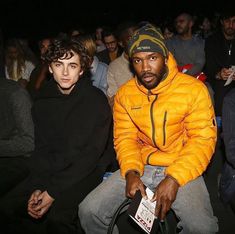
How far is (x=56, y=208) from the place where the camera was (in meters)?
2.79

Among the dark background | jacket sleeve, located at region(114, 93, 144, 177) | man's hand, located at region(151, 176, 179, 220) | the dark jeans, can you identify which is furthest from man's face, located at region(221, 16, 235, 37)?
the dark background

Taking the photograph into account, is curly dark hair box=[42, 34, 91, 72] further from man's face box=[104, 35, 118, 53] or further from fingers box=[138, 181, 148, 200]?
man's face box=[104, 35, 118, 53]

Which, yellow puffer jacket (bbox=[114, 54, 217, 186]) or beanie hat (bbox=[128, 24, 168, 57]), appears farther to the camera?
beanie hat (bbox=[128, 24, 168, 57])

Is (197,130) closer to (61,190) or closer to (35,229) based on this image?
(61,190)

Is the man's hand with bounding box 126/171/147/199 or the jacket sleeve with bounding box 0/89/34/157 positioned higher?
the jacket sleeve with bounding box 0/89/34/157

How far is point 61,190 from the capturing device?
2.82m

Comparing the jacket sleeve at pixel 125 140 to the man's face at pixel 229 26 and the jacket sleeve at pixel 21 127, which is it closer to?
the jacket sleeve at pixel 21 127

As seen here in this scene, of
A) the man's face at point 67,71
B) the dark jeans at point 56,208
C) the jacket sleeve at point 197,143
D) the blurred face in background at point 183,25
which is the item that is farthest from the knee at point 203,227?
the blurred face in background at point 183,25

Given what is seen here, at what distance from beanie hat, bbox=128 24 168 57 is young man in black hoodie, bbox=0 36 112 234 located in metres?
0.50

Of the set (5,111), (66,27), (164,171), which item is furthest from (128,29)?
(66,27)

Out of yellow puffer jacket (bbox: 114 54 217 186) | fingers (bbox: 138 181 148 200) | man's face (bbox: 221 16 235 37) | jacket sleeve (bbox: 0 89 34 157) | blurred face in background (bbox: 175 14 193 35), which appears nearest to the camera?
fingers (bbox: 138 181 148 200)

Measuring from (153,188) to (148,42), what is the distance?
125 cm

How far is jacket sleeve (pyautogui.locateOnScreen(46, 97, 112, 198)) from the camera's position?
2873mm

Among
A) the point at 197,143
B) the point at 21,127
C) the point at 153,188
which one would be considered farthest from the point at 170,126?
the point at 21,127
